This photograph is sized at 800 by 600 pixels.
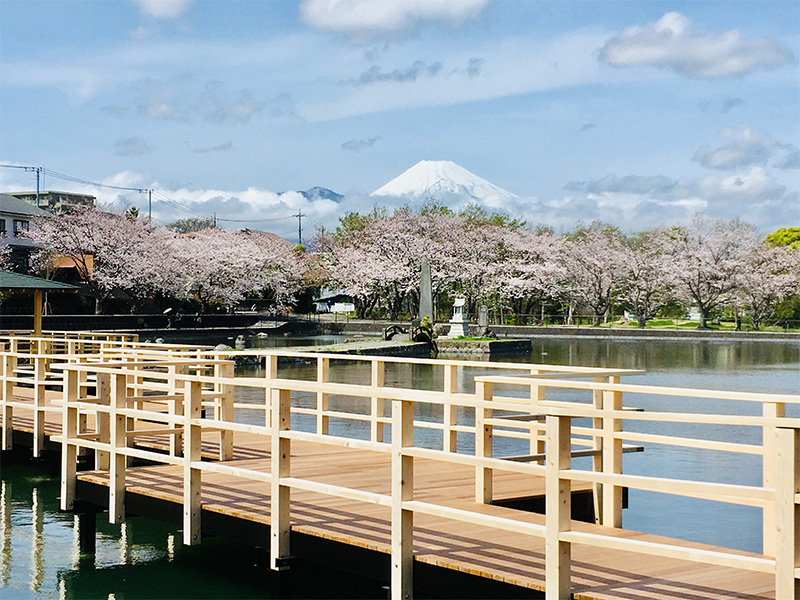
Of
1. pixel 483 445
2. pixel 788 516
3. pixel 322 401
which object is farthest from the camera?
pixel 322 401

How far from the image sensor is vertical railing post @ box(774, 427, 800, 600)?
4.56 meters

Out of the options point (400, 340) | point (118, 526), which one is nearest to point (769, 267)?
point (400, 340)

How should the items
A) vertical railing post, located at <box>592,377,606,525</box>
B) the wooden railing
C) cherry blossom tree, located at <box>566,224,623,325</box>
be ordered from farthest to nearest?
cherry blossom tree, located at <box>566,224,623,325</box> → vertical railing post, located at <box>592,377,606,525</box> → the wooden railing

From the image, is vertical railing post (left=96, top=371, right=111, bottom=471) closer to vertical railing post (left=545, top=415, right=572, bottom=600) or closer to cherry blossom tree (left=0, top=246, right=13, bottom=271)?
vertical railing post (left=545, top=415, right=572, bottom=600)

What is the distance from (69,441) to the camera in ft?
30.0

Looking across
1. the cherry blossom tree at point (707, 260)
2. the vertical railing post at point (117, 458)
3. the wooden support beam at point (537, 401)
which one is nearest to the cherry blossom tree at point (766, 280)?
the cherry blossom tree at point (707, 260)

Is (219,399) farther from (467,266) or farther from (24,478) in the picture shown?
(467,266)

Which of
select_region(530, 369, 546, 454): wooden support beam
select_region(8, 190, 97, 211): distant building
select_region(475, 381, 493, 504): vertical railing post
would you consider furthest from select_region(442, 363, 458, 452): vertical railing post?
select_region(8, 190, 97, 211): distant building

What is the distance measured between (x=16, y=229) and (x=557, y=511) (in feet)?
193

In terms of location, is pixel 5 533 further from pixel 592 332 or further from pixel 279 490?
pixel 592 332

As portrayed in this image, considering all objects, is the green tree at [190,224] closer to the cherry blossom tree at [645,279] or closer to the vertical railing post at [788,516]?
the cherry blossom tree at [645,279]

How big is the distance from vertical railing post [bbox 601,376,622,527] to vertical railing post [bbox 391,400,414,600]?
2.18 m

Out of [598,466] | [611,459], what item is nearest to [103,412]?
[598,466]

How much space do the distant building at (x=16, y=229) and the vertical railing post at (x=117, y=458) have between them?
51276mm
